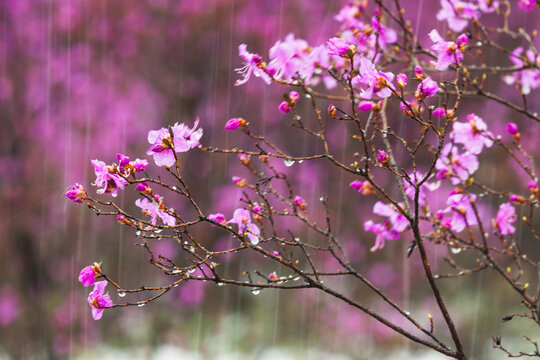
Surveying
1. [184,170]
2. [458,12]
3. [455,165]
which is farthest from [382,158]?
[184,170]

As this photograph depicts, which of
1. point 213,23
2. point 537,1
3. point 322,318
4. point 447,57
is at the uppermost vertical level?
point 213,23

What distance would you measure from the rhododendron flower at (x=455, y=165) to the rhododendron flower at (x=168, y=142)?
28.7 inches

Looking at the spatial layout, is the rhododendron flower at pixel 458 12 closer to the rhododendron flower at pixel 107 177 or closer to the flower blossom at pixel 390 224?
the flower blossom at pixel 390 224

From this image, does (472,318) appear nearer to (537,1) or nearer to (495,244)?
(495,244)

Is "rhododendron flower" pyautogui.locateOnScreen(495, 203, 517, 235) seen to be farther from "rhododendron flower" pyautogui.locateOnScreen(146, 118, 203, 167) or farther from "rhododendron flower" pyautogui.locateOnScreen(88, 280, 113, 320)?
"rhododendron flower" pyautogui.locateOnScreen(88, 280, 113, 320)

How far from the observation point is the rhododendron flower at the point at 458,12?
5.86 ft

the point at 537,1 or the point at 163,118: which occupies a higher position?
the point at 163,118

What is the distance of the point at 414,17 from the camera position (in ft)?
13.5

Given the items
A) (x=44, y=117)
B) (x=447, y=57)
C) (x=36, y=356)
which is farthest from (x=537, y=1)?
(x=36, y=356)

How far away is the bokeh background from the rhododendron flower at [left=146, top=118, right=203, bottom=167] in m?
2.86

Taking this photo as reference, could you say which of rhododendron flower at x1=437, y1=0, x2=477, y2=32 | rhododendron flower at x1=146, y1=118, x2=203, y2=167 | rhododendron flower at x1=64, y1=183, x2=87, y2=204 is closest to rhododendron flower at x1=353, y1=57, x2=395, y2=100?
rhododendron flower at x1=146, y1=118, x2=203, y2=167

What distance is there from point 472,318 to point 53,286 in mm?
3490

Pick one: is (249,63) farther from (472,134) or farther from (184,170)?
(184,170)

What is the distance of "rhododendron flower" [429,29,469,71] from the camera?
1224 mm
